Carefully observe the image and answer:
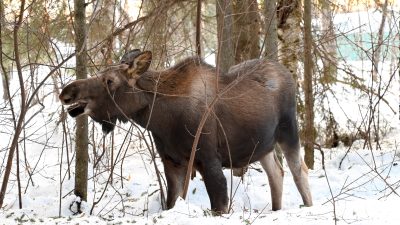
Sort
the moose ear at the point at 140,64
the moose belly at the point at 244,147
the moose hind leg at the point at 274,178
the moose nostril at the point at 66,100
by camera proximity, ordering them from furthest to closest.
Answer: the moose hind leg at the point at 274,178 → the moose belly at the point at 244,147 → the moose ear at the point at 140,64 → the moose nostril at the point at 66,100

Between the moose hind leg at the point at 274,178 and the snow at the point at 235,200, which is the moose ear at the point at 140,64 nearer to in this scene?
the snow at the point at 235,200

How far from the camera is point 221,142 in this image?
7113mm

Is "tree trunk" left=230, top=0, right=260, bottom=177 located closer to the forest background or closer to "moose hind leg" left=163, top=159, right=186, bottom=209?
the forest background

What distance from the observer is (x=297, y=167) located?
8.20 meters

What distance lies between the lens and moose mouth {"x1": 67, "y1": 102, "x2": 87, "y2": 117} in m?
6.65

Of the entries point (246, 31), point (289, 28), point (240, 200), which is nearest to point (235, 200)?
point (240, 200)

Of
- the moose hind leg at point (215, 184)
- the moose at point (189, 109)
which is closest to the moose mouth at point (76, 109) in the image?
the moose at point (189, 109)

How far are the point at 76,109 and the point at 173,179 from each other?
1417 millimetres

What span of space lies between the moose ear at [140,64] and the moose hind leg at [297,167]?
2.22 meters

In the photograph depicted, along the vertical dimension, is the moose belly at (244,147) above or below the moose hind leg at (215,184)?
above

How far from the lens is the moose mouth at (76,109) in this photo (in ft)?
21.8

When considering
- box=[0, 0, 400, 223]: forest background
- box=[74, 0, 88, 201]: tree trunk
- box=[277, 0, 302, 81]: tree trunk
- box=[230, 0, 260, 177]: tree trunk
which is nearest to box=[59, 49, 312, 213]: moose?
box=[0, 0, 400, 223]: forest background

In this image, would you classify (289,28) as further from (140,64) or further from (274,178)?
(140,64)

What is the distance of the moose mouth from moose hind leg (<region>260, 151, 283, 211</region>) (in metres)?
2.68
